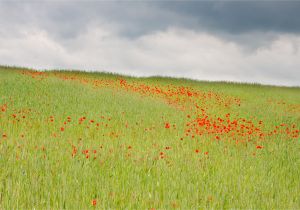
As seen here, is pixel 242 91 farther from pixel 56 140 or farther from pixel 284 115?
pixel 56 140

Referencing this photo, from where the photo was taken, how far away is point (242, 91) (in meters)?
23.8

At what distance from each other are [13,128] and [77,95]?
5.26 metres

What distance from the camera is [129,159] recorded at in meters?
6.80

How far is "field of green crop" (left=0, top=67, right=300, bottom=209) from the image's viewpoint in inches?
194

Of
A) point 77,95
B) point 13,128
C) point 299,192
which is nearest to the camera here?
point 299,192

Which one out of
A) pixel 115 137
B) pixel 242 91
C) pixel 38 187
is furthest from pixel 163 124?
pixel 242 91

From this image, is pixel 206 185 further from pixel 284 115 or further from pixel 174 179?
pixel 284 115

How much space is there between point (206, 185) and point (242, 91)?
1913cm

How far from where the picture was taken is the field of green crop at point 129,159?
16.2ft

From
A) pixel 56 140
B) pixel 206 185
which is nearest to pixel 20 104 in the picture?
pixel 56 140

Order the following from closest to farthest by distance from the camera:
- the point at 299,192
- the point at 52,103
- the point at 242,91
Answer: the point at 299,192 < the point at 52,103 < the point at 242,91

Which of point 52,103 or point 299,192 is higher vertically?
point 52,103

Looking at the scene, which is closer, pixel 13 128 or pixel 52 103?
pixel 13 128

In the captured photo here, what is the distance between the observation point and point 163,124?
35.9 ft
